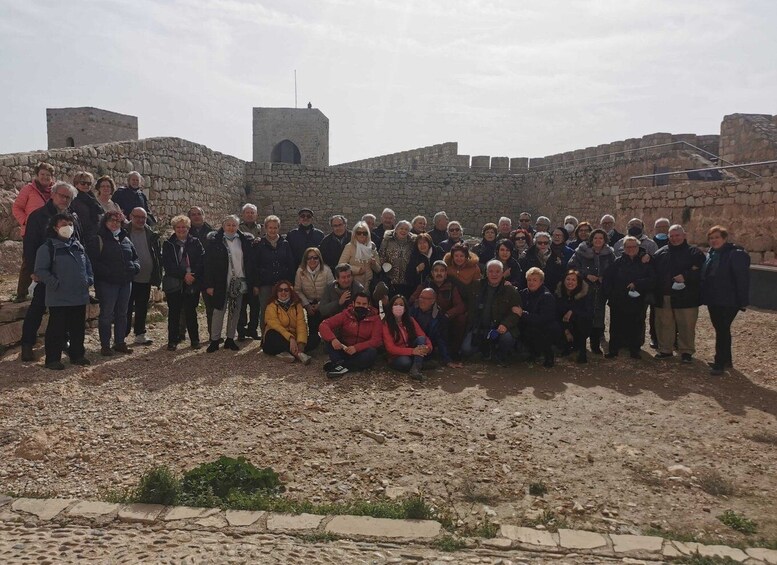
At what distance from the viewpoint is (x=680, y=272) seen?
706 centimetres

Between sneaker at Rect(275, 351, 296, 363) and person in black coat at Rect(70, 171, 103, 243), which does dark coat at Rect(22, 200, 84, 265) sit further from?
sneaker at Rect(275, 351, 296, 363)

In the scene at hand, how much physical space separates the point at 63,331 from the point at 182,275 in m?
1.51

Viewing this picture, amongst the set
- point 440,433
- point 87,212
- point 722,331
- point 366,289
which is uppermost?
point 87,212

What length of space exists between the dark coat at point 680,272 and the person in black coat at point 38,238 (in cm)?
701

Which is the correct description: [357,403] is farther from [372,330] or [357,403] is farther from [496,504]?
[496,504]

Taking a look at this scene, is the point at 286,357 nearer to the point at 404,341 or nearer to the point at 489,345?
the point at 404,341

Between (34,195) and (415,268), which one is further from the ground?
(34,195)

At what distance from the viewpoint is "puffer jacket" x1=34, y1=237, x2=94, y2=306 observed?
5898mm

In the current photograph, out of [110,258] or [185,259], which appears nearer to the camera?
[110,258]

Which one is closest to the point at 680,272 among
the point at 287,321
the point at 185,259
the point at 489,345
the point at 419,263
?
the point at 489,345

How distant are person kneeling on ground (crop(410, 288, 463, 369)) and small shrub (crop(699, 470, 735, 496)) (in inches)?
122

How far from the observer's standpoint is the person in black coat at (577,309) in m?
7.11

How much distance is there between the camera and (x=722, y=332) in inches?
265

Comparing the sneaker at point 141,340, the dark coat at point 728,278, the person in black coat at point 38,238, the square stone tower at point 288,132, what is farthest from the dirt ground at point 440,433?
the square stone tower at point 288,132
